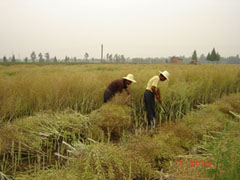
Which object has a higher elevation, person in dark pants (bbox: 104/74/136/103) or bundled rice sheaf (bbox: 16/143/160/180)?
person in dark pants (bbox: 104/74/136/103)

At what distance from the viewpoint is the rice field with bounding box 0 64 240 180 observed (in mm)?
1910

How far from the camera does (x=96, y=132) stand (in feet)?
10.2

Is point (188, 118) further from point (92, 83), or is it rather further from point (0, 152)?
point (0, 152)

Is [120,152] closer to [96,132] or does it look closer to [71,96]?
[96,132]

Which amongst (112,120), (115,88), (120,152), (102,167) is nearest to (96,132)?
(112,120)

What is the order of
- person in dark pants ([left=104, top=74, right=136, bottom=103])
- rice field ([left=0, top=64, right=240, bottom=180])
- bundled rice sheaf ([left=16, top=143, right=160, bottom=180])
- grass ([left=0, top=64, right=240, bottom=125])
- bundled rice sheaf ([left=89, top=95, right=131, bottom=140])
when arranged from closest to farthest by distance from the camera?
bundled rice sheaf ([left=16, top=143, right=160, bottom=180])
rice field ([left=0, top=64, right=240, bottom=180])
bundled rice sheaf ([left=89, top=95, right=131, bottom=140])
grass ([left=0, top=64, right=240, bottom=125])
person in dark pants ([left=104, top=74, right=136, bottom=103])

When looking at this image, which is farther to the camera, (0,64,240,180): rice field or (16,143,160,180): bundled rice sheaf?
(0,64,240,180): rice field

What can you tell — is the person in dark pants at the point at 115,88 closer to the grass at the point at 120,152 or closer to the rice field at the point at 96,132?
the rice field at the point at 96,132

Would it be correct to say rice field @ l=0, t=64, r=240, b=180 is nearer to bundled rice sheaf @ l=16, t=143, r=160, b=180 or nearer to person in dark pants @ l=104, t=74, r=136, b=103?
bundled rice sheaf @ l=16, t=143, r=160, b=180

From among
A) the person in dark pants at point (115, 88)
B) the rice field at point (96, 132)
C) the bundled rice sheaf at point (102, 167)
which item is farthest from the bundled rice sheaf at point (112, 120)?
the bundled rice sheaf at point (102, 167)

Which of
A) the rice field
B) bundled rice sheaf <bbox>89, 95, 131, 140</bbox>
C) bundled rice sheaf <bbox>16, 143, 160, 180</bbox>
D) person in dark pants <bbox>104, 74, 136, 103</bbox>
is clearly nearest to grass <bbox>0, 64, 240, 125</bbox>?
the rice field

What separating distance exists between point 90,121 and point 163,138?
1455mm

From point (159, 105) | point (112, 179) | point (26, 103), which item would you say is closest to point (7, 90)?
point (26, 103)

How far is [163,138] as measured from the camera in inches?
110
